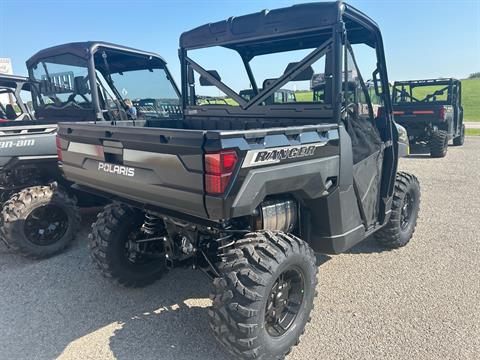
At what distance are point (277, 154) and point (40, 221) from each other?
3205mm

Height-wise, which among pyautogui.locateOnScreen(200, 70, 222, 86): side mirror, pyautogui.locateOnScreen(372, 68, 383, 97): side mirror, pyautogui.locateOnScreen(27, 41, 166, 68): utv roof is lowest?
pyautogui.locateOnScreen(372, 68, 383, 97): side mirror

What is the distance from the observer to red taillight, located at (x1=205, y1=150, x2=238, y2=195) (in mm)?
2053

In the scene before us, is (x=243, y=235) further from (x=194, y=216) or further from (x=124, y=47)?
(x=124, y=47)

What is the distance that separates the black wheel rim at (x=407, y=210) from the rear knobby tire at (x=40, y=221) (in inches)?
148

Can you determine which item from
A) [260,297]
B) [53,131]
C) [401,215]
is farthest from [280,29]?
[53,131]

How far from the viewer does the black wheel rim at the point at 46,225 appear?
419 centimetres

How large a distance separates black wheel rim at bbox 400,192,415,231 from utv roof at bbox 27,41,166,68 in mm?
4040

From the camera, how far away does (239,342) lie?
2.28 metres

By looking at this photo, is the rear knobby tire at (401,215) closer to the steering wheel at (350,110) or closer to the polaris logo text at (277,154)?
the steering wheel at (350,110)

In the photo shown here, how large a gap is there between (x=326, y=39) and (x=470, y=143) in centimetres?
1435

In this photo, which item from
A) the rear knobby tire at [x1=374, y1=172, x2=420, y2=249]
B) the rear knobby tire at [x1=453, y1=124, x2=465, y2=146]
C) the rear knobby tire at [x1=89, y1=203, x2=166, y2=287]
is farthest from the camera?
the rear knobby tire at [x1=453, y1=124, x2=465, y2=146]

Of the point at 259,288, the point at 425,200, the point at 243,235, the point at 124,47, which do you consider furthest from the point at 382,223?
the point at 124,47

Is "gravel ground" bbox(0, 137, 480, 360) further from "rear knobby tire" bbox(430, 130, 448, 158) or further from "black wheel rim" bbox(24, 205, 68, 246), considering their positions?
"rear knobby tire" bbox(430, 130, 448, 158)

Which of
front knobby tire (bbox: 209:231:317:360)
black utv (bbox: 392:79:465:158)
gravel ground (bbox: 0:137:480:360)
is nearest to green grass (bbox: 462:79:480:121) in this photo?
black utv (bbox: 392:79:465:158)
